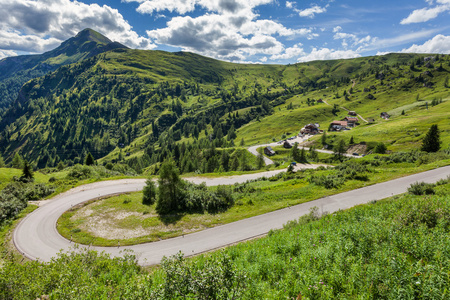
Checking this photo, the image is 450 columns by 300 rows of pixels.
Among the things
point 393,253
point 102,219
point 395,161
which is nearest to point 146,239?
point 102,219

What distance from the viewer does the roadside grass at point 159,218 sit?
93.0 feet

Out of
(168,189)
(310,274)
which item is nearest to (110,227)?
(168,189)

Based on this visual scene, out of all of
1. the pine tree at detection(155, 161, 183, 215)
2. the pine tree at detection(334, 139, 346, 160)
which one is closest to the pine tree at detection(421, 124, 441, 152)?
the pine tree at detection(334, 139, 346, 160)

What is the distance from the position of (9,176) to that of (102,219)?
49688mm

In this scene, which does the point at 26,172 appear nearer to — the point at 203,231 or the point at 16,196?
the point at 16,196

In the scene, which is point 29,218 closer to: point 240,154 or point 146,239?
point 146,239

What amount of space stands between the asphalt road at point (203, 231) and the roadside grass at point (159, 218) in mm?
1324

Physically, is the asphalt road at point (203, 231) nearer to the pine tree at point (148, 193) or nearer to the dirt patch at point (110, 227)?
the dirt patch at point (110, 227)

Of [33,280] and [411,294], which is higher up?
[411,294]

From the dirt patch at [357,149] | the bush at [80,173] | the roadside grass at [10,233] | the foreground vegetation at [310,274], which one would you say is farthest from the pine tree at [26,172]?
the dirt patch at [357,149]

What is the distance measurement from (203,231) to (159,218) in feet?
31.2

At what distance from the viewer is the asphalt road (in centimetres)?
2389

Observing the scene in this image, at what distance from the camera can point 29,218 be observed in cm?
3381

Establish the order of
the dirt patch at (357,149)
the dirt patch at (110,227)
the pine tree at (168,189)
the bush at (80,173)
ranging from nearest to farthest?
the dirt patch at (110,227) < the pine tree at (168,189) < the bush at (80,173) < the dirt patch at (357,149)
